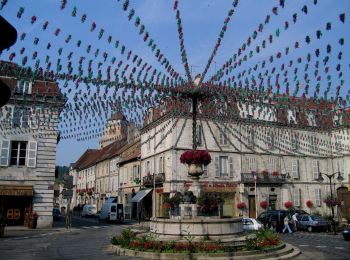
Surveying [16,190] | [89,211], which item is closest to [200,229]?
[16,190]

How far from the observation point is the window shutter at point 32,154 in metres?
26.4

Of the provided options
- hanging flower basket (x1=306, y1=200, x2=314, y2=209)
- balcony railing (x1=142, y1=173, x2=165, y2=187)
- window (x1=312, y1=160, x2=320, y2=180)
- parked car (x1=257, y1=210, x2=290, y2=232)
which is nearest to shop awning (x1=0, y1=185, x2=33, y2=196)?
balcony railing (x1=142, y1=173, x2=165, y2=187)

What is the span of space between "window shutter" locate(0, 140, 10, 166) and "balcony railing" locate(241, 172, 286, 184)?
20691mm

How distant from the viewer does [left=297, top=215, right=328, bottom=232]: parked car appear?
1022 inches

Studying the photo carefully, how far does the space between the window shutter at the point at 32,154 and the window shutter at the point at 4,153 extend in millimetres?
1417

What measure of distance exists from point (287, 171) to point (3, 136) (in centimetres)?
2649

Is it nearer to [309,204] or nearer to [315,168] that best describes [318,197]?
[309,204]

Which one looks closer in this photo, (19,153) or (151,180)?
(19,153)

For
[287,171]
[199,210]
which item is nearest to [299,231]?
[287,171]

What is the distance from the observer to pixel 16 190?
25.3 m

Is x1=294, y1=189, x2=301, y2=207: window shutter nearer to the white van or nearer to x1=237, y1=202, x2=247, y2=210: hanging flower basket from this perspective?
x1=237, y1=202, x2=247, y2=210: hanging flower basket

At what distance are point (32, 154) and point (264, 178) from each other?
70.0ft

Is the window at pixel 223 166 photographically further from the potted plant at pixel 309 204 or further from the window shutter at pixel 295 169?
the potted plant at pixel 309 204

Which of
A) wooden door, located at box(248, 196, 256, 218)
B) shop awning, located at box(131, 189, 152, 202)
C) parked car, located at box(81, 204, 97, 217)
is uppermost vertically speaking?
shop awning, located at box(131, 189, 152, 202)
